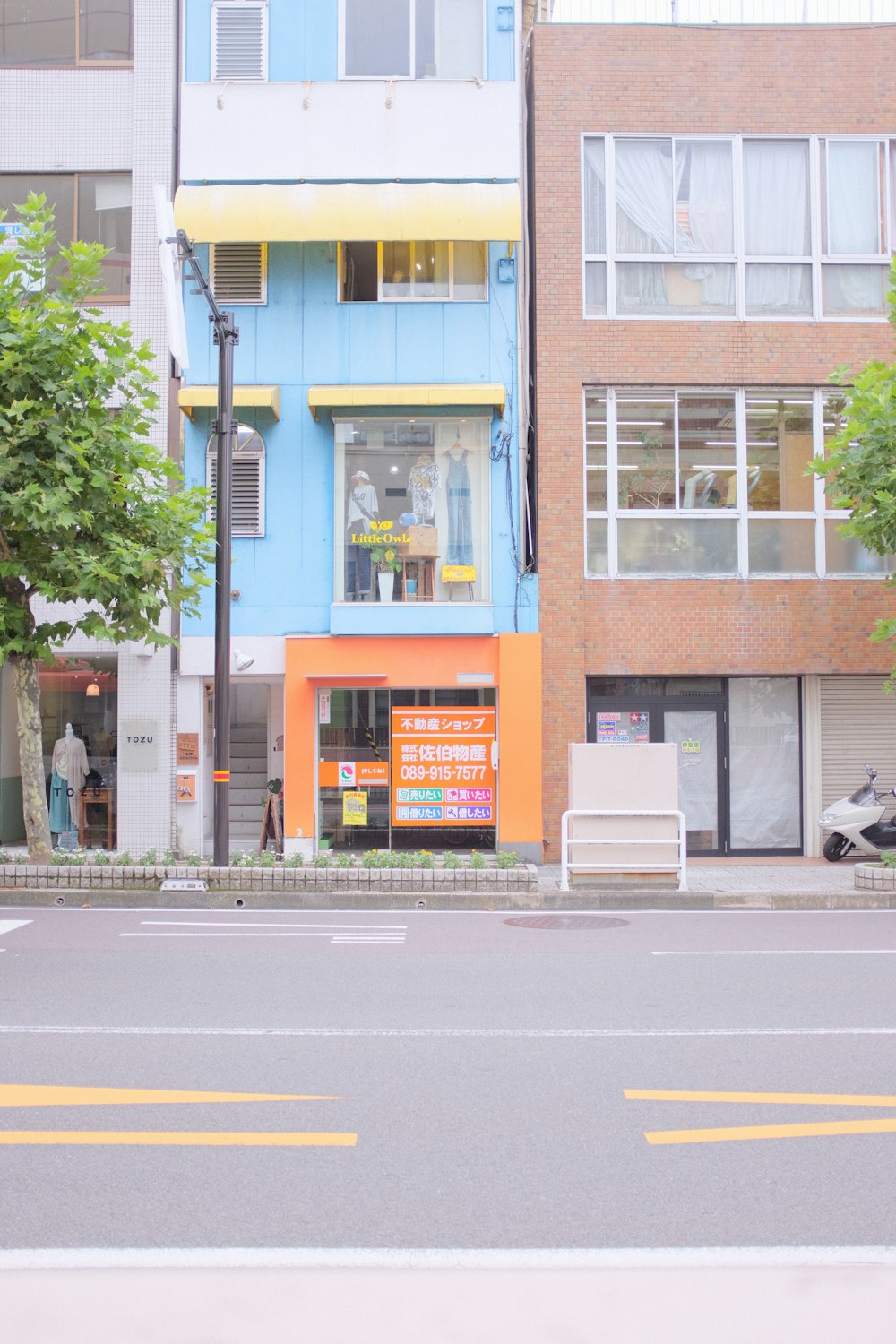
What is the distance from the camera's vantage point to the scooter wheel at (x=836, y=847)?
54.5 ft

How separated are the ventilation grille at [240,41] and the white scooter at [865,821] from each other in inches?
515

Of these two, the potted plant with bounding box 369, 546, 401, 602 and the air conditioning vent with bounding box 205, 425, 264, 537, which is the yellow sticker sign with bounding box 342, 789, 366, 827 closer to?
the potted plant with bounding box 369, 546, 401, 602

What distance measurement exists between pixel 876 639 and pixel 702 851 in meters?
4.19

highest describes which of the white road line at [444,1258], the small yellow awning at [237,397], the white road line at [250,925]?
the small yellow awning at [237,397]

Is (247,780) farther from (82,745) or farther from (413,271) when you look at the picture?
(413,271)

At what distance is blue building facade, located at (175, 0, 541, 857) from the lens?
17.2 m

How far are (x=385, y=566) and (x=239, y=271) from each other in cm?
477

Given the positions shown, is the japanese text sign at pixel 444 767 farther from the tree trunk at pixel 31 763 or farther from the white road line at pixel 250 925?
the white road line at pixel 250 925

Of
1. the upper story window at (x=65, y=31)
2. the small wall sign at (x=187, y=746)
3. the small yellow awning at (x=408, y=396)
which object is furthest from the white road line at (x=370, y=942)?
the upper story window at (x=65, y=31)

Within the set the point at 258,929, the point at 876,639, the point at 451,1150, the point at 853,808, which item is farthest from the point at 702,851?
the point at 451,1150

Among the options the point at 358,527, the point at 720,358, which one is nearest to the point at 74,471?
the point at 358,527

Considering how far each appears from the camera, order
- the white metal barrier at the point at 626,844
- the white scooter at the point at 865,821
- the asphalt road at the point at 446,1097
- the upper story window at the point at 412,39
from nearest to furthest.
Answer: the asphalt road at the point at 446,1097 → the white metal barrier at the point at 626,844 → the white scooter at the point at 865,821 → the upper story window at the point at 412,39

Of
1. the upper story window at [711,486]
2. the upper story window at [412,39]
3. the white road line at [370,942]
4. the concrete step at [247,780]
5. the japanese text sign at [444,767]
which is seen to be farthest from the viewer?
the concrete step at [247,780]

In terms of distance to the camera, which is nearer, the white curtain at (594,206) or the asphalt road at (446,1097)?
the asphalt road at (446,1097)
